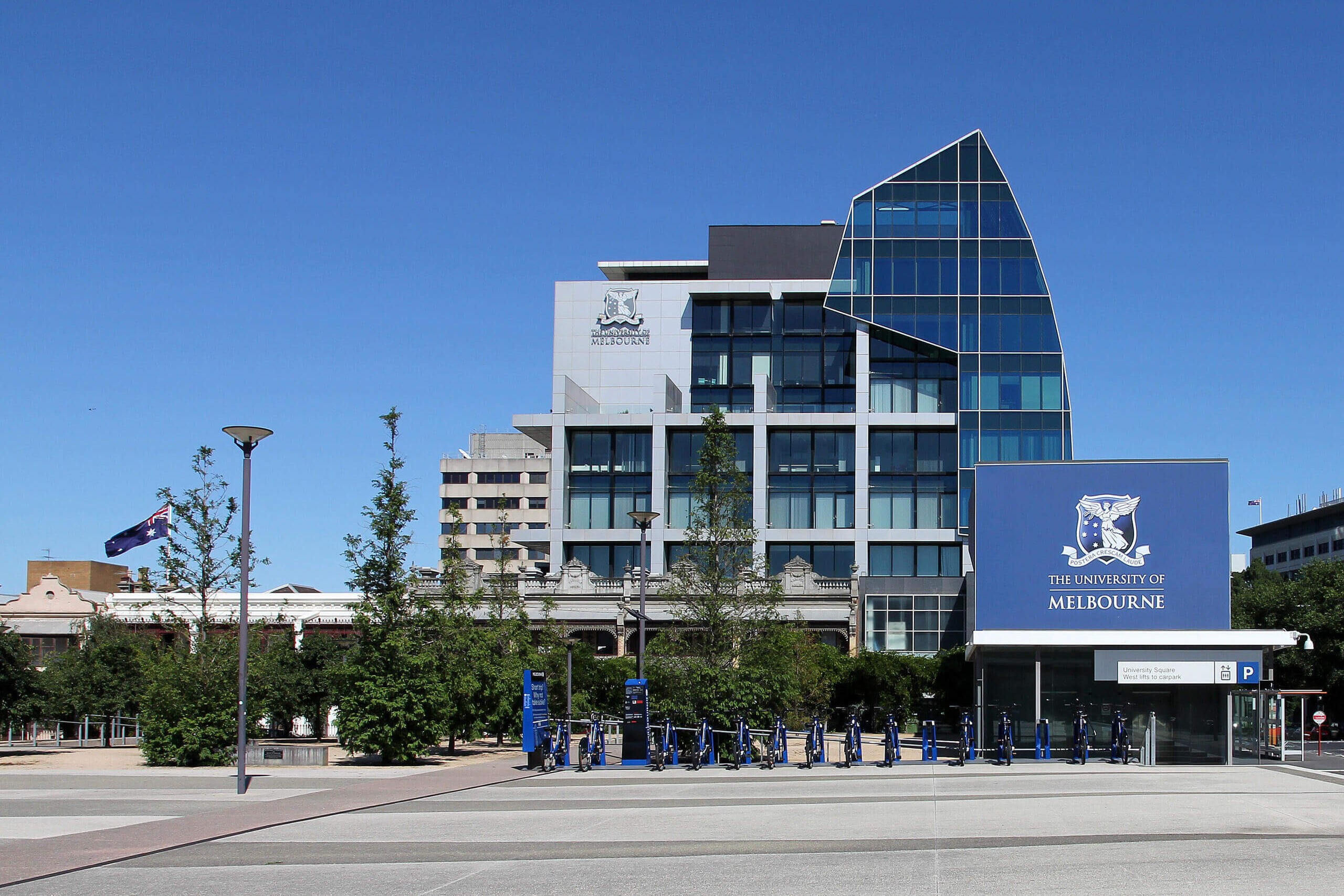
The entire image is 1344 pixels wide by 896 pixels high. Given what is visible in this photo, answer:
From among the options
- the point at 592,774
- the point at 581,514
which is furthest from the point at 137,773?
the point at 581,514

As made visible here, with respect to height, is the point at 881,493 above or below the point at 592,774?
above

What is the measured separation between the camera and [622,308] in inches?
3556

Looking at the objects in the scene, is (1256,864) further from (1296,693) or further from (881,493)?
(881,493)

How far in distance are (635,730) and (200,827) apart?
1562 centimetres

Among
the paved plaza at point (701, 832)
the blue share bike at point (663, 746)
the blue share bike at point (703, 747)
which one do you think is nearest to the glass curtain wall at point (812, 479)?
the blue share bike at point (703, 747)

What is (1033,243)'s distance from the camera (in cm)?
7975

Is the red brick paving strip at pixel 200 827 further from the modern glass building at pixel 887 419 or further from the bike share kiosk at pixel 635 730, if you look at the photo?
the modern glass building at pixel 887 419

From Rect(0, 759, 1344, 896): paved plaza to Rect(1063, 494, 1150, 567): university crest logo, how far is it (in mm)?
8559

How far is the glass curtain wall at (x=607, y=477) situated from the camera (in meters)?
81.6

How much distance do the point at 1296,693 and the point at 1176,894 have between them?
122 feet

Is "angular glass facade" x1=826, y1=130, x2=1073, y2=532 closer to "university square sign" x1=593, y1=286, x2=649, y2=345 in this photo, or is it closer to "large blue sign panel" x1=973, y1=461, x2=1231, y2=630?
"university square sign" x1=593, y1=286, x2=649, y2=345

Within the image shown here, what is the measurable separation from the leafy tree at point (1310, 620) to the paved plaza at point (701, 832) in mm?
38302

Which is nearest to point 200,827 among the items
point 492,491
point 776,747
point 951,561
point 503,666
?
point 776,747

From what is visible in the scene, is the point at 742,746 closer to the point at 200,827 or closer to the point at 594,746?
the point at 594,746
